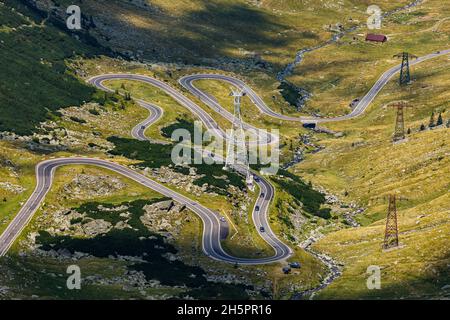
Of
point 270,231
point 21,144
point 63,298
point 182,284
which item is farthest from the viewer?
point 21,144

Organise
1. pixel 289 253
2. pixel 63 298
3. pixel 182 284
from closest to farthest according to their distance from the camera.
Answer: pixel 63 298, pixel 182 284, pixel 289 253

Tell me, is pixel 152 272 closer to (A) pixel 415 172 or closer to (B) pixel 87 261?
(B) pixel 87 261

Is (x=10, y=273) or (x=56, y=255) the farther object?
(x=56, y=255)

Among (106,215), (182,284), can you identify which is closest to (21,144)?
(106,215)

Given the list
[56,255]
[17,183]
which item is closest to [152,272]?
[56,255]

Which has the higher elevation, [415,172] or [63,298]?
[415,172]
